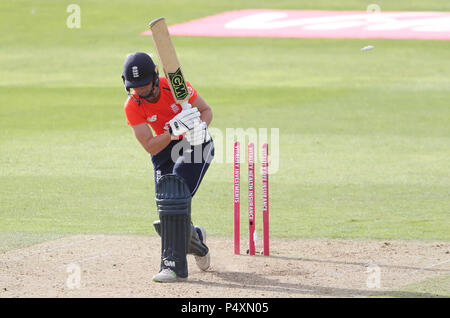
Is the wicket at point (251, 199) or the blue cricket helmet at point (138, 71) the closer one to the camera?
the blue cricket helmet at point (138, 71)

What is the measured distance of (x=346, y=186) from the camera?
10875 mm

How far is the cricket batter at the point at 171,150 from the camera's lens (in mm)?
6734

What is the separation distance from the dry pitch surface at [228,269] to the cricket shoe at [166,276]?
0.06 meters

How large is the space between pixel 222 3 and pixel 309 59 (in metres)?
9.81

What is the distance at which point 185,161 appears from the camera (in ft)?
22.8

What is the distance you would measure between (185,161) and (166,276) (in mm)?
898

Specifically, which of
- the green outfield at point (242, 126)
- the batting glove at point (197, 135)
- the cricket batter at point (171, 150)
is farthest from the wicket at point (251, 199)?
the green outfield at point (242, 126)

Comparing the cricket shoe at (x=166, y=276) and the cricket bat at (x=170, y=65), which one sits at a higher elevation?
the cricket bat at (x=170, y=65)

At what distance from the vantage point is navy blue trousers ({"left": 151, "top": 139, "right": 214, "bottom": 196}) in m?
6.90

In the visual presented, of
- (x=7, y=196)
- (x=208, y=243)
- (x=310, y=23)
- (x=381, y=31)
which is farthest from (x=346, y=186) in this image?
(x=310, y=23)

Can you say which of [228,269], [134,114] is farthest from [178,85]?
[228,269]
